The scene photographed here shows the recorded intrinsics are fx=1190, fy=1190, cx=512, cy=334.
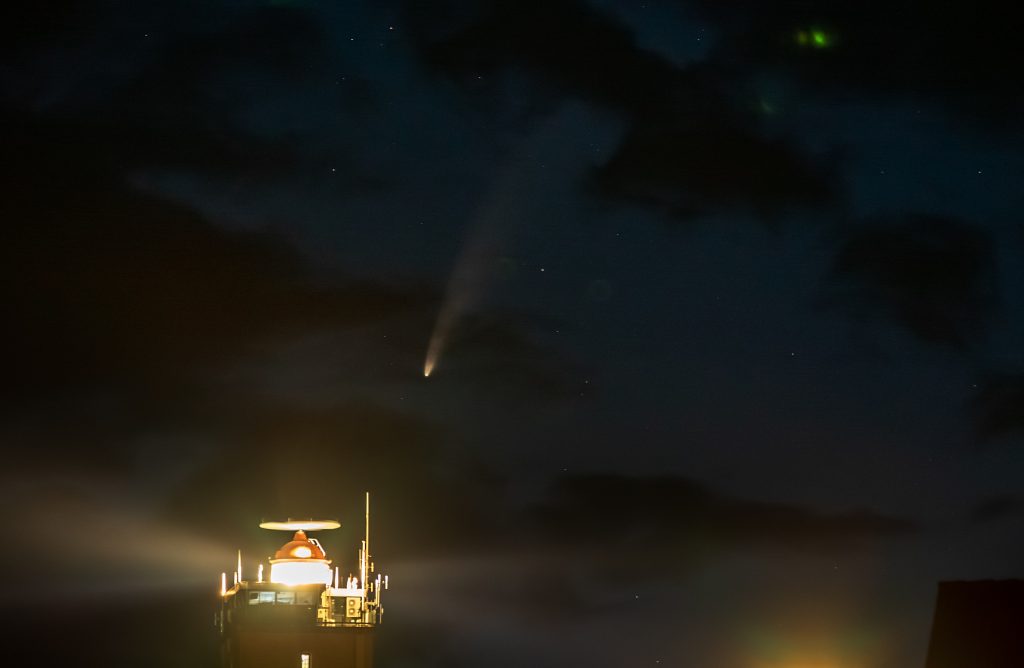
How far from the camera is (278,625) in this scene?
60.4 m

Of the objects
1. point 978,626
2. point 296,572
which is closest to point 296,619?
point 296,572

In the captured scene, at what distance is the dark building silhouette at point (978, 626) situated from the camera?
24.7 metres

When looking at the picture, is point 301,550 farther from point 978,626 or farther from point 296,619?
point 978,626

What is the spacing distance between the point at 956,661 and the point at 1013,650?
1.51m

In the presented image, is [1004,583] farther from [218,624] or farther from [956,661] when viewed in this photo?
[218,624]

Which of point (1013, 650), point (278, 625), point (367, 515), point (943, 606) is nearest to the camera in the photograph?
point (1013, 650)

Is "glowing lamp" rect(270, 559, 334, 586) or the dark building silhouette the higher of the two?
the dark building silhouette

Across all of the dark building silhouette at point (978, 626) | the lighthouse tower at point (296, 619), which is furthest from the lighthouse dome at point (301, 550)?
the dark building silhouette at point (978, 626)

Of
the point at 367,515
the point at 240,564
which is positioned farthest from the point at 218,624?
the point at 367,515

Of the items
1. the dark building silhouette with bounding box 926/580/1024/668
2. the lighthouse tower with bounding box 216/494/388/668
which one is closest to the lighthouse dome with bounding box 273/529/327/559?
the lighthouse tower with bounding box 216/494/388/668

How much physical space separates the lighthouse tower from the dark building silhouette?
131 ft

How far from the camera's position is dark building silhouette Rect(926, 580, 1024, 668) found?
24.7m

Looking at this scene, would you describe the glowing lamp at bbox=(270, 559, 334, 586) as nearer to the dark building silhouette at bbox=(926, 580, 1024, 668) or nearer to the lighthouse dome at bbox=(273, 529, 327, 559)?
the lighthouse dome at bbox=(273, 529, 327, 559)

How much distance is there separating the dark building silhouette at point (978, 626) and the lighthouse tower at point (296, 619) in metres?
39.8
